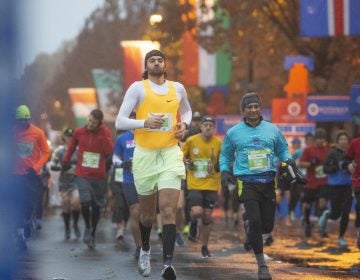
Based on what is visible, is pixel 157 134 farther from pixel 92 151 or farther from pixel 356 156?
pixel 92 151

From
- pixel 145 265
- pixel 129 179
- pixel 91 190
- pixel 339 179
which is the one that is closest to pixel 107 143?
pixel 91 190

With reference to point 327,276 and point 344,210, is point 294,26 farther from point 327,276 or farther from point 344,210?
point 327,276

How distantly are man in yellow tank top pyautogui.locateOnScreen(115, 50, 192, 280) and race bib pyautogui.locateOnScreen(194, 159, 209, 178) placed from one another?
4273 millimetres

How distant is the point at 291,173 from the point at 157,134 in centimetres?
151

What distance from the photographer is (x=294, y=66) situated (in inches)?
1057

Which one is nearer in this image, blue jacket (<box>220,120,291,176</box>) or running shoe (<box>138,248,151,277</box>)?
running shoe (<box>138,248,151,277</box>)

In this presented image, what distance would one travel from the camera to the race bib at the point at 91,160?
13.4 meters

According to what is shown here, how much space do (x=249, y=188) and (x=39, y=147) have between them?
4.44 metres

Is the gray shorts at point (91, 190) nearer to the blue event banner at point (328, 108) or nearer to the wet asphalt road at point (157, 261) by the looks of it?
the wet asphalt road at point (157, 261)

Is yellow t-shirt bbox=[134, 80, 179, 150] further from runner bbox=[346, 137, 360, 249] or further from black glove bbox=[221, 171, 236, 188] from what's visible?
runner bbox=[346, 137, 360, 249]

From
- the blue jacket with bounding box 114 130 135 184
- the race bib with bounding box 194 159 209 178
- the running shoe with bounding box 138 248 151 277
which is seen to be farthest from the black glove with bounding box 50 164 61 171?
the running shoe with bounding box 138 248 151 277

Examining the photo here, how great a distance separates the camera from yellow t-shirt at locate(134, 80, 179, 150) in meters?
8.05

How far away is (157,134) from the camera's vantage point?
8.06 meters

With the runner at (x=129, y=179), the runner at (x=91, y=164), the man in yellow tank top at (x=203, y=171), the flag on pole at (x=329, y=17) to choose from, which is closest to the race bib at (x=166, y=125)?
the runner at (x=129, y=179)
